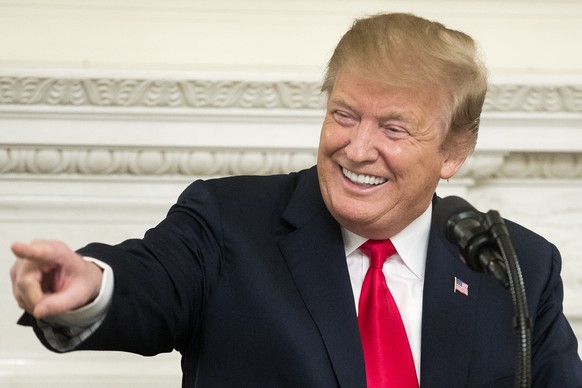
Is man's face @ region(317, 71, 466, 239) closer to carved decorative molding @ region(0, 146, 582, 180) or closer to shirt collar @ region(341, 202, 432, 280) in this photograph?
shirt collar @ region(341, 202, 432, 280)

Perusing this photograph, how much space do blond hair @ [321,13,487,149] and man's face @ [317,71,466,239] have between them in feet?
0.07

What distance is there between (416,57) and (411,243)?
1.10ft

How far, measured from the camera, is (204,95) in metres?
2.48

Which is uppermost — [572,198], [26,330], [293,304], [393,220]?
[393,220]

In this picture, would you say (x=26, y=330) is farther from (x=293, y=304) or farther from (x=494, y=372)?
(x=494, y=372)

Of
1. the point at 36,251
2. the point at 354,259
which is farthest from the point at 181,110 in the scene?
the point at 36,251

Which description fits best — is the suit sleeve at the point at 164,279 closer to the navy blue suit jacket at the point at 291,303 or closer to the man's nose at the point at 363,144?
the navy blue suit jacket at the point at 291,303

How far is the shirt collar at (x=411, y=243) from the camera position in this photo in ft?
6.28

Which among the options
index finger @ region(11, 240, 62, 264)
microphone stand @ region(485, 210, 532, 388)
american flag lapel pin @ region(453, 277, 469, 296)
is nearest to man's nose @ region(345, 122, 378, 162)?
american flag lapel pin @ region(453, 277, 469, 296)

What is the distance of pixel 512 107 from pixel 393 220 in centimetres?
83

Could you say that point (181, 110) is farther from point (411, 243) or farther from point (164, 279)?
point (164, 279)

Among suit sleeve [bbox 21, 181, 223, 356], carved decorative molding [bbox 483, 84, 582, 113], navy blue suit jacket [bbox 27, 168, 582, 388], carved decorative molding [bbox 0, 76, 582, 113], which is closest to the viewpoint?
suit sleeve [bbox 21, 181, 223, 356]

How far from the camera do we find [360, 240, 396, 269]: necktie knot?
6.20ft

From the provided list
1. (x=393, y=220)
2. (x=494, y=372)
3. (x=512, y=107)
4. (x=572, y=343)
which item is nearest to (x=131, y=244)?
(x=393, y=220)
